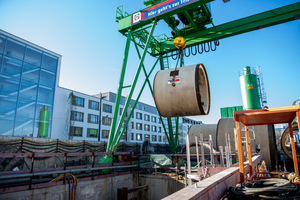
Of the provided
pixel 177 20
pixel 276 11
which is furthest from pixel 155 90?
pixel 276 11

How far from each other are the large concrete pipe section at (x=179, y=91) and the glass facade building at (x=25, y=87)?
2620 centimetres

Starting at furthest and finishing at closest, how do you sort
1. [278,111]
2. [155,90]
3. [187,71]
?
[155,90] → [187,71] → [278,111]

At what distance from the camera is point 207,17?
42.3ft

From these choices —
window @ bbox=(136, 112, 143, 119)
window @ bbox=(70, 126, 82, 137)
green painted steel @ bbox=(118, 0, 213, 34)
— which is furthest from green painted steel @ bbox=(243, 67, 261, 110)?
window @ bbox=(136, 112, 143, 119)

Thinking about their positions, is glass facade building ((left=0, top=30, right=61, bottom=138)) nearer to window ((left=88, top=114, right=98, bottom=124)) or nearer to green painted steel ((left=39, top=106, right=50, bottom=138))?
green painted steel ((left=39, top=106, right=50, bottom=138))

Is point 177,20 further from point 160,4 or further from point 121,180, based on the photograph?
point 121,180

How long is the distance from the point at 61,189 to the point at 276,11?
14406 millimetres

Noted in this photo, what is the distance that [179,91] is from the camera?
5.85 m

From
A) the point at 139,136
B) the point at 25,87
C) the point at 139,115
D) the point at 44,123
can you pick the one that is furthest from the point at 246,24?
the point at 139,136

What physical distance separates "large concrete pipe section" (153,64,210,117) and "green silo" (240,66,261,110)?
826 inches

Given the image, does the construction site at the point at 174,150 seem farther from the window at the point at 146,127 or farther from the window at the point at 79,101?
the window at the point at 146,127

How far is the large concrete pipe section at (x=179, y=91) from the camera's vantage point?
5.71 meters

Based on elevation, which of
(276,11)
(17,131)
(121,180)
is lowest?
(121,180)

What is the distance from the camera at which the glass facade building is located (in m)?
25.6
